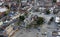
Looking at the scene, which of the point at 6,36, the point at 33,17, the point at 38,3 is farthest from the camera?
the point at 38,3

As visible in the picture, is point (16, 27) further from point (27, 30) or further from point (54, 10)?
point (54, 10)

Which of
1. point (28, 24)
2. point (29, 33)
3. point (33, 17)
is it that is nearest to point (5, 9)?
point (33, 17)

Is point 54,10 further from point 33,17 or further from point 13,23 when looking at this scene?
point 13,23

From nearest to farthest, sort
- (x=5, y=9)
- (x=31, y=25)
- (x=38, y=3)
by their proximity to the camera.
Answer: (x=31, y=25)
(x=5, y=9)
(x=38, y=3)

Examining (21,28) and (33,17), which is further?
(33,17)

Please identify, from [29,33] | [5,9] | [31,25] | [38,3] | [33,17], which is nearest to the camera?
[29,33]

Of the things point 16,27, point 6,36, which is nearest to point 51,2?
point 16,27
